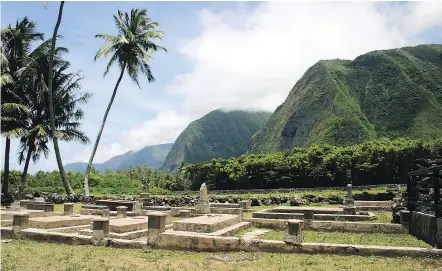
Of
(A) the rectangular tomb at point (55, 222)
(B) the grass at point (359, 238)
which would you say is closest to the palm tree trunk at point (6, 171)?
(A) the rectangular tomb at point (55, 222)

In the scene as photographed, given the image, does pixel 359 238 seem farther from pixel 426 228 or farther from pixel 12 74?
pixel 12 74

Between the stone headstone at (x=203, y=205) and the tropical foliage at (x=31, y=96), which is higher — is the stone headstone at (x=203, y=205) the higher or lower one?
the lower one

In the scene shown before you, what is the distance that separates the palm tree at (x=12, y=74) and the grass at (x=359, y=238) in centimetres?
2102

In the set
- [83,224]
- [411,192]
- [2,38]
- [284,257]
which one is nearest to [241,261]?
[284,257]

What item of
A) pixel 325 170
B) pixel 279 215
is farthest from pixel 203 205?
pixel 325 170

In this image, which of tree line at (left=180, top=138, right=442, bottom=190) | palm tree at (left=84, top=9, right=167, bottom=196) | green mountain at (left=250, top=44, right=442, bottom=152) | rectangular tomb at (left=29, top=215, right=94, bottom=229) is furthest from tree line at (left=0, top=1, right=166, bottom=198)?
green mountain at (left=250, top=44, right=442, bottom=152)

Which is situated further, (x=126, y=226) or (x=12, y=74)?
(x=12, y=74)

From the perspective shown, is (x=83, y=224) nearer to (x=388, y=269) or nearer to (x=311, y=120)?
(x=388, y=269)

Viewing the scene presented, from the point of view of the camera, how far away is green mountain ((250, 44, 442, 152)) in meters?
111

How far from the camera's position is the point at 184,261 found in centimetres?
851

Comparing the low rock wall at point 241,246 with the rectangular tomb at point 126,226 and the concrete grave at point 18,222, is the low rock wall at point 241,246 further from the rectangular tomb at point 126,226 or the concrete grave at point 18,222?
the rectangular tomb at point 126,226

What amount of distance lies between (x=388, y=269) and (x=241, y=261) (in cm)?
299

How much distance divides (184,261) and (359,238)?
240 inches

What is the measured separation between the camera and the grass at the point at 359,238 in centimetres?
1071
